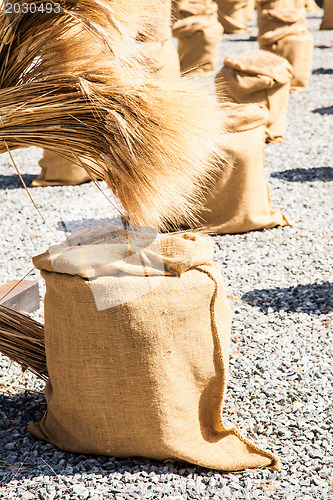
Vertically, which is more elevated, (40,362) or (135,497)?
(40,362)

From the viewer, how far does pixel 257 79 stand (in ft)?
15.9

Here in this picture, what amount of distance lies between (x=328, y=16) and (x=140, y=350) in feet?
37.9

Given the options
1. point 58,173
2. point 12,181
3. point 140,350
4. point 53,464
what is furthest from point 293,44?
point 53,464

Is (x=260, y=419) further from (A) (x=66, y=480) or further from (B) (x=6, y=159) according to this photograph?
(B) (x=6, y=159)

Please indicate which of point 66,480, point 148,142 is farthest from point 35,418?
point 148,142

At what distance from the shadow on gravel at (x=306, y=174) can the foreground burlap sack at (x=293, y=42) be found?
283 centimetres

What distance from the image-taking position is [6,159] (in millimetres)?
5195

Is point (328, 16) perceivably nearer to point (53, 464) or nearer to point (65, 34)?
point (65, 34)

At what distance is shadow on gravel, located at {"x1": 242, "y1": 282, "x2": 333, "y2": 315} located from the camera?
269cm

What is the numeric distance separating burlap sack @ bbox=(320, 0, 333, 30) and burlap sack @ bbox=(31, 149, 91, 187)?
29.0ft

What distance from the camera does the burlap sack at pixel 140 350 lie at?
5.19ft

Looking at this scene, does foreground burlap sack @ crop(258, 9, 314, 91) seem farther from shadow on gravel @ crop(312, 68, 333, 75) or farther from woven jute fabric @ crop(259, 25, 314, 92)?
shadow on gravel @ crop(312, 68, 333, 75)

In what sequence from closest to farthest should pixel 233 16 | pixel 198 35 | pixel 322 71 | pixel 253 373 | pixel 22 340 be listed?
pixel 22 340 → pixel 253 373 → pixel 198 35 → pixel 322 71 → pixel 233 16

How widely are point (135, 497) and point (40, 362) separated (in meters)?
0.55
